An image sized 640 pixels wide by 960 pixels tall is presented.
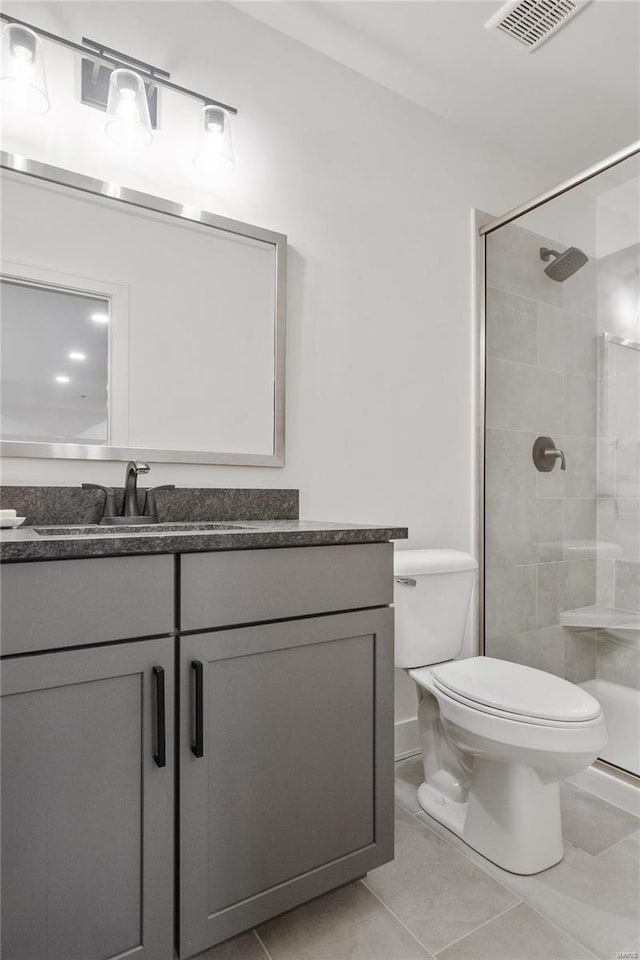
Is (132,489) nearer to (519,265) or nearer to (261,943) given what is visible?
(261,943)

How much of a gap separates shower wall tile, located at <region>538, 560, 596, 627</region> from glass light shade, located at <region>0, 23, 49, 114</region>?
2.20 meters

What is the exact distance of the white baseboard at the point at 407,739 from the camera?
2061 mm

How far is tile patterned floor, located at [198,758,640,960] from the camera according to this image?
1.20 m

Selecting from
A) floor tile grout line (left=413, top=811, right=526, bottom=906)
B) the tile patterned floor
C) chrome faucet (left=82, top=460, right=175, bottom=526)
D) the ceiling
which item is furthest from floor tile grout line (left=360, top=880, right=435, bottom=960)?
the ceiling

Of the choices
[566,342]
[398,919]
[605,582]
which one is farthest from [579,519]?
[398,919]

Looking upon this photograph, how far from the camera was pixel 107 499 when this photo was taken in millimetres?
1469

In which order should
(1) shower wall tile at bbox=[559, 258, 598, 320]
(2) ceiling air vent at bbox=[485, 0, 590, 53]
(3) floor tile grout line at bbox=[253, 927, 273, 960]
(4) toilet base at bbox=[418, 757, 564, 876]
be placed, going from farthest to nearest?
(1) shower wall tile at bbox=[559, 258, 598, 320] < (2) ceiling air vent at bbox=[485, 0, 590, 53] < (4) toilet base at bbox=[418, 757, 564, 876] < (3) floor tile grout line at bbox=[253, 927, 273, 960]

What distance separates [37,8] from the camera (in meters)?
1.46

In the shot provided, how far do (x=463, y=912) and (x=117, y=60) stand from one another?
2290 millimetres

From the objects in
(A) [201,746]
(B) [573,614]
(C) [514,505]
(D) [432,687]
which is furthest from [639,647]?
(A) [201,746]

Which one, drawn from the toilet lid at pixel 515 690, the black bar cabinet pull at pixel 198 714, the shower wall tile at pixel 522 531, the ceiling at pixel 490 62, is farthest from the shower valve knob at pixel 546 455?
the black bar cabinet pull at pixel 198 714

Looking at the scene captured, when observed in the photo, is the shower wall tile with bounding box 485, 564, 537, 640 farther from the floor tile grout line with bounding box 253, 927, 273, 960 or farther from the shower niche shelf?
the floor tile grout line with bounding box 253, 927, 273, 960

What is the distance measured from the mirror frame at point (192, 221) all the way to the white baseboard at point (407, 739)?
108cm

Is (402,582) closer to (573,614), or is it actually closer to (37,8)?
(573,614)
